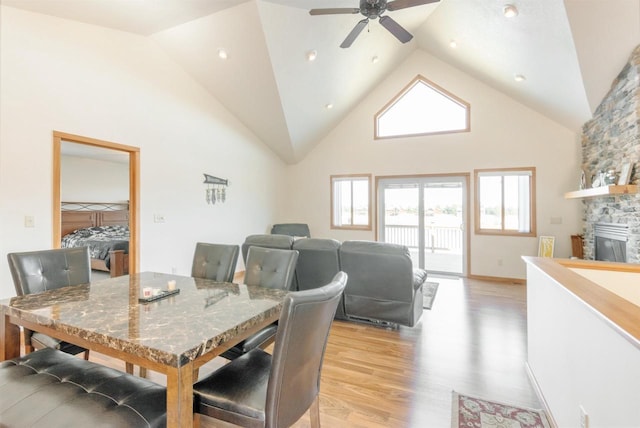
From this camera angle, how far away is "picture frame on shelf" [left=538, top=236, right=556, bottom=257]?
17.2 ft

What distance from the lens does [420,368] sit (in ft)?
8.36

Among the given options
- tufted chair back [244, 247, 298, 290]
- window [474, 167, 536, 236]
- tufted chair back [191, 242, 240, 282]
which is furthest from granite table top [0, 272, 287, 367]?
window [474, 167, 536, 236]

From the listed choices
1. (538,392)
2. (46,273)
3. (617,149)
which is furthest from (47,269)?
(617,149)

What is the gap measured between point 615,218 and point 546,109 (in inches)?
83.4

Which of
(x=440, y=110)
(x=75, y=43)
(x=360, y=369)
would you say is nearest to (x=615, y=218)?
(x=440, y=110)

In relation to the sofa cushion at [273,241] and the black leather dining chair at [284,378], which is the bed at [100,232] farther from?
the black leather dining chair at [284,378]

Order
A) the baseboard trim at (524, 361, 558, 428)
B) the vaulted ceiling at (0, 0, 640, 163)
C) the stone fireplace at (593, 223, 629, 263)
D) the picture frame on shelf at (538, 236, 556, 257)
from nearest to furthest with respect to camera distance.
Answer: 1. the baseboard trim at (524, 361, 558, 428)
2. the vaulted ceiling at (0, 0, 640, 163)
3. the stone fireplace at (593, 223, 629, 263)
4. the picture frame on shelf at (538, 236, 556, 257)

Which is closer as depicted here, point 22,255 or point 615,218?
point 22,255

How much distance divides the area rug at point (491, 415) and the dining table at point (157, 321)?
1398 millimetres

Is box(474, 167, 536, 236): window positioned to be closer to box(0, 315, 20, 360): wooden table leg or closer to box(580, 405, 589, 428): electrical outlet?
box(580, 405, 589, 428): electrical outlet

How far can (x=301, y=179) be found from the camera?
7.48 meters

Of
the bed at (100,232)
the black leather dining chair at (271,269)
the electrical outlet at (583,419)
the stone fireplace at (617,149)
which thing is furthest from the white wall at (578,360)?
the bed at (100,232)

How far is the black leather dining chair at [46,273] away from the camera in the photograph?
6.56 feet

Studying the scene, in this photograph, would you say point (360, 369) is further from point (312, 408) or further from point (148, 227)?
point (148, 227)
